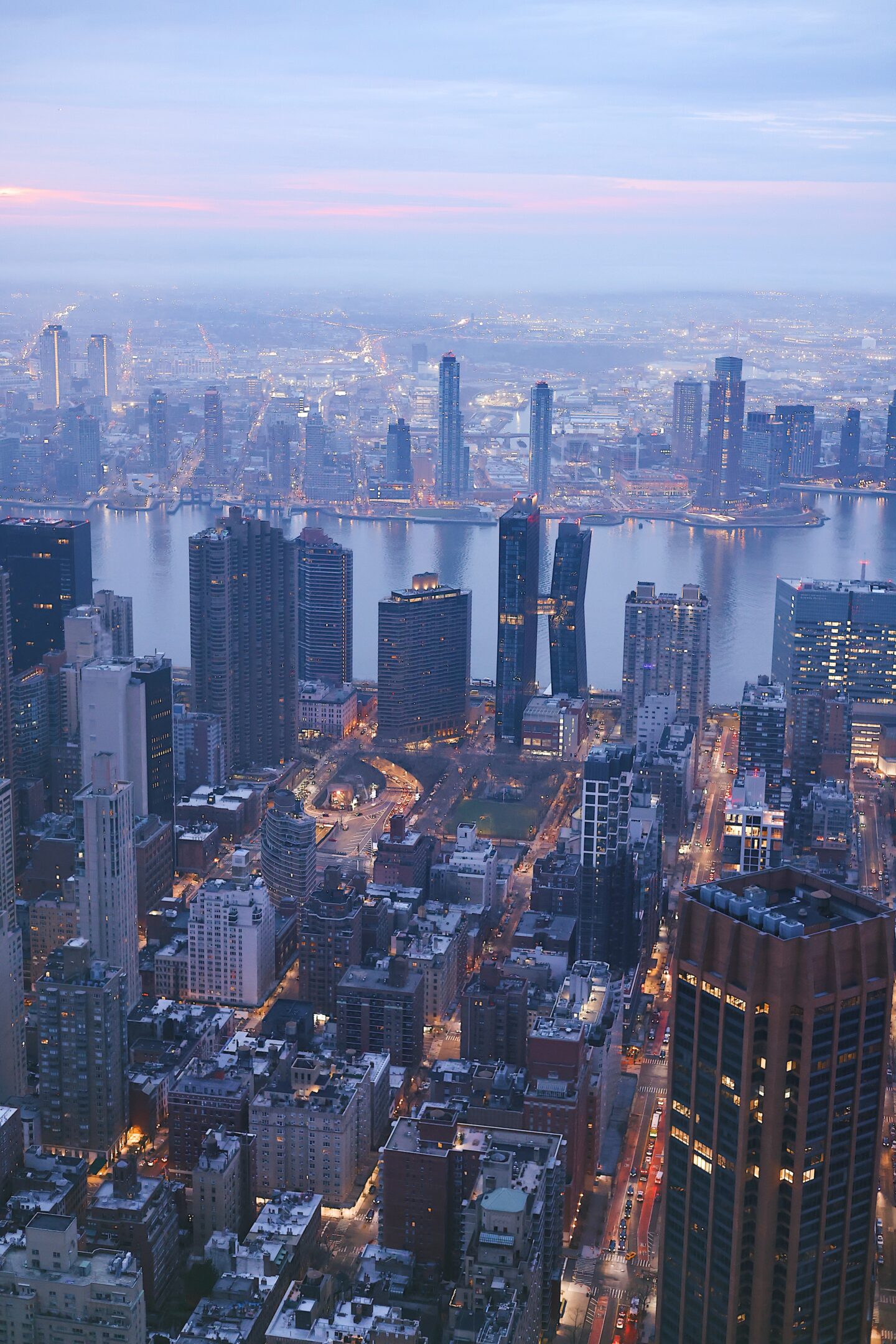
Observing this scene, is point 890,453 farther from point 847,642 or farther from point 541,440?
point 847,642

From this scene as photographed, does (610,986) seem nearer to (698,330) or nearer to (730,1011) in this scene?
(730,1011)

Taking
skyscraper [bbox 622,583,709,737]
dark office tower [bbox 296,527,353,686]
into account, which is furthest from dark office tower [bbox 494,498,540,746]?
dark office tower [bbox 296,527,353,686]

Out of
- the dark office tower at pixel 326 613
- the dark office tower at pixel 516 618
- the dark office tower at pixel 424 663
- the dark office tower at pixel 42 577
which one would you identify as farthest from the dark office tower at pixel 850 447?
the dark office tower at pixel 42 577

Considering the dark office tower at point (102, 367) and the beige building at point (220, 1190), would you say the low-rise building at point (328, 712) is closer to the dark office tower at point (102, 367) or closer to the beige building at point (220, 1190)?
the beige building at point (220, 1190)

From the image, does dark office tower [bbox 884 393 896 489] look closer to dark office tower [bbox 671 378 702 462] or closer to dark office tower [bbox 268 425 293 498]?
dark office tower [bbox 671 378 702 462]

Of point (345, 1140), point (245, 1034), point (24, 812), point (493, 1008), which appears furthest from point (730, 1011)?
point (24, 812)

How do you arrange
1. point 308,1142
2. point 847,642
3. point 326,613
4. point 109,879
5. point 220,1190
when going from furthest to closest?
point 326,613
point 847,642
point 109,879
point 308,1142
point 220,1190

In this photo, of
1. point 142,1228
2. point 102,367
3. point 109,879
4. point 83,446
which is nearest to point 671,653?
point 109,879
